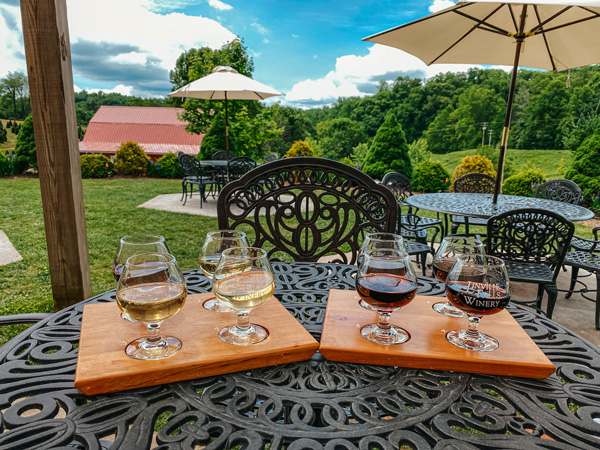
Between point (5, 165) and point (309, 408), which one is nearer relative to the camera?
point (309, 408)

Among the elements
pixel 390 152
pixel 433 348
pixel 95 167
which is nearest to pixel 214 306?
pixel 433 348

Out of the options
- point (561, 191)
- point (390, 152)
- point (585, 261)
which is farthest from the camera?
point (390, 152)

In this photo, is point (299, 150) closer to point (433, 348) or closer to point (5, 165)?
point (5, 165)

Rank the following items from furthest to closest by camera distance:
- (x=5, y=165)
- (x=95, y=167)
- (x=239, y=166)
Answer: (x=95, y=167)
(x=5, y=165)
(x=239, y=166)

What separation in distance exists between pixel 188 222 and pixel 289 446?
19.8 feet

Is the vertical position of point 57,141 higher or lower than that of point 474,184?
higher

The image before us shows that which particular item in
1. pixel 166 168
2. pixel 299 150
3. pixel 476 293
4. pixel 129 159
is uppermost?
pixel 299 150

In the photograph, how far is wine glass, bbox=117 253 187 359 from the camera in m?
0.78

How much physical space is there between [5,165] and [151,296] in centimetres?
1310

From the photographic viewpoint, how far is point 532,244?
284 centimetres

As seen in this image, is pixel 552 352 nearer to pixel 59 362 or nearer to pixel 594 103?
pixel 59 362

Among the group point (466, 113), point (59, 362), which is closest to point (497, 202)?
point (59, 362)

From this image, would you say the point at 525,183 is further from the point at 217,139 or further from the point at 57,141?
the point at 217,139

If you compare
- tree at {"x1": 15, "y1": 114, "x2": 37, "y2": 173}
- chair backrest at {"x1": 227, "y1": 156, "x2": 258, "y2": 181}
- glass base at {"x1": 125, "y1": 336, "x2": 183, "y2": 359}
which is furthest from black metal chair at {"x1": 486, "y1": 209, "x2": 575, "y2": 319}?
tree at {"x1": 15, "y1": 114, "x2": 37, "y2": 173}
